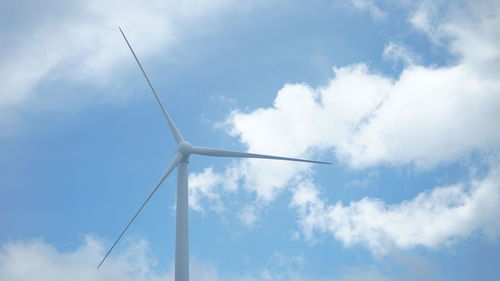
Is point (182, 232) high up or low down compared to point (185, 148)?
down

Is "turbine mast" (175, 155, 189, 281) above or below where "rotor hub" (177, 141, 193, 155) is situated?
below

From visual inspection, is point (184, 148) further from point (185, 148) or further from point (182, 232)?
point (182, 232)

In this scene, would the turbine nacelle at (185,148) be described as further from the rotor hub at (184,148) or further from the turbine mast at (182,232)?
the turbine mast at (182,232)

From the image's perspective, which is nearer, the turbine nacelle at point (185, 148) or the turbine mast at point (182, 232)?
the turbine mast at point (182, 232)

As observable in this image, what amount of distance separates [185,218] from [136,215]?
21.7ft

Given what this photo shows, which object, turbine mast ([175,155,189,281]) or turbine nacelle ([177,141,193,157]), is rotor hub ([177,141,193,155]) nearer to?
turbine nacelle ([177,141,193,157])

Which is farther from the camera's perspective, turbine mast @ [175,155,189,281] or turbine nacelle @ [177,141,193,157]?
turbine nacelle @ [177,141,193,157]

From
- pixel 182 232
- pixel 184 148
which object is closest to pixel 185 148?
pixel 184 148

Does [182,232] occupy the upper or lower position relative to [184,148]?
lower

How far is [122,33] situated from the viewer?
4569 centimetres

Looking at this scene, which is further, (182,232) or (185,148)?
(185,148)

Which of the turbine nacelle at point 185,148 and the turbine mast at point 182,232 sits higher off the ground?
the turbine nacelle at point 185,148

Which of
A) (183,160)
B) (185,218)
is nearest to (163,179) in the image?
(183,160)

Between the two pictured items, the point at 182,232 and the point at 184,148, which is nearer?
the point at 182,232
